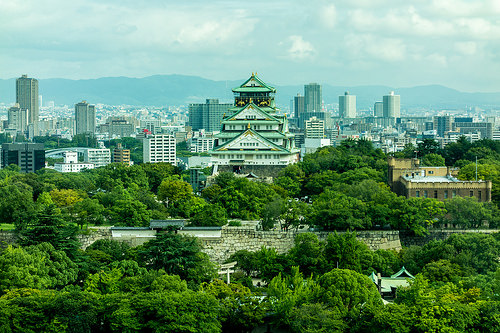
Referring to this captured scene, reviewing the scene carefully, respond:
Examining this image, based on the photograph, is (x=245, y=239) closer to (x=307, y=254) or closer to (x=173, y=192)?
(x=307, y=254)

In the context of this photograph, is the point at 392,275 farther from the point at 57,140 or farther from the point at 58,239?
the point at 57,140

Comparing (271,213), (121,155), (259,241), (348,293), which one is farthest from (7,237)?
(121,155)

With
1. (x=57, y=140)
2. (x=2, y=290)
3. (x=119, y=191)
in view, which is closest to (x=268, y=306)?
(x=2, y=290)

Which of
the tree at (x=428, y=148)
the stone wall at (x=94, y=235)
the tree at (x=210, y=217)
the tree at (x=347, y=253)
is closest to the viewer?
the tree at (x=347, y=253)

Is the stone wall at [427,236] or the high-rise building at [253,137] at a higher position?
the high-rise building at [253,137]

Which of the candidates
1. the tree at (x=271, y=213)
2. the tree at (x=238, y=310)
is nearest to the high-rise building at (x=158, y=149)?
the tree at (x=271, y=213)

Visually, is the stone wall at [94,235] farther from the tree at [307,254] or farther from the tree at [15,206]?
the tree at [307,254]

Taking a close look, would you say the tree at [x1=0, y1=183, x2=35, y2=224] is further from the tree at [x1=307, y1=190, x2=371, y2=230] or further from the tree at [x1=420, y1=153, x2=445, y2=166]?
the tree at [x1=420, y1=153, x2=445, y2=166]
